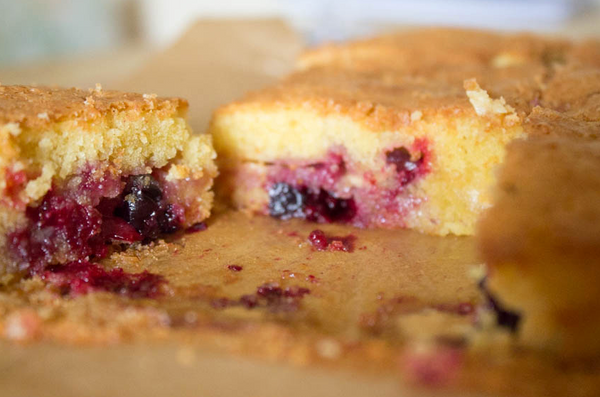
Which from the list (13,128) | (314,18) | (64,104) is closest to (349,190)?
(64,104)

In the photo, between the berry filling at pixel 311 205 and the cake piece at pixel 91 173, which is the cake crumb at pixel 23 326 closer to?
the cake piece at pixel 91 173

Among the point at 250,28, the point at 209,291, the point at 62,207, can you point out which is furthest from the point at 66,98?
the point at 250,28

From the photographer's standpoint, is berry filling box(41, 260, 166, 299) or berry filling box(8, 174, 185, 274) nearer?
berry filling box(41, 260, 166, 299)

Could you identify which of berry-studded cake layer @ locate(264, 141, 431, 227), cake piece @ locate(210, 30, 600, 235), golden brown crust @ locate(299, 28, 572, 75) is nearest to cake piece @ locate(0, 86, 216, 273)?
cake piece @ locate(210, 30, 600, 235)

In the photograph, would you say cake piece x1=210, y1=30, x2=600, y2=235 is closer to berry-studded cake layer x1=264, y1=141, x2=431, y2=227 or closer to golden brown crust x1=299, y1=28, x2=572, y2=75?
berry-studded cake layer x1=264, y1=141, x2=431, y2=227

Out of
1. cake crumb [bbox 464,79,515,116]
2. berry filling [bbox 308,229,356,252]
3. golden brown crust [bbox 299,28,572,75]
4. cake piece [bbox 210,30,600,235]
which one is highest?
golden brown crust [bbox 299,28,572,75]

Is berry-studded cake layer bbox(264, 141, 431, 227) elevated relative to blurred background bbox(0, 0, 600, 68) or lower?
lower

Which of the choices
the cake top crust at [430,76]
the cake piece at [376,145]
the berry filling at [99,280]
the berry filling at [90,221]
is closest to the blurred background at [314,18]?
the cake top crust at [430,76]
